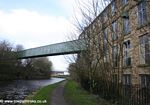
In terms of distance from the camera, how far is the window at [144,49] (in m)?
24.9

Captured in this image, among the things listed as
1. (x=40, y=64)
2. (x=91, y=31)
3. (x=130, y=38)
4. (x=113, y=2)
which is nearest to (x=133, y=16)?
(x=130, y=38)

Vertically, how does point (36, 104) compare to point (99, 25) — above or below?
below

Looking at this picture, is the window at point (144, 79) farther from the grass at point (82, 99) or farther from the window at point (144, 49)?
the grass at point (82, 99)

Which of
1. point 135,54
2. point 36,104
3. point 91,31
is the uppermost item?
point 91,31

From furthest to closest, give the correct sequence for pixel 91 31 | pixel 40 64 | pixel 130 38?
pixel 40 64 < pixel 130 38 < pixel 91 31

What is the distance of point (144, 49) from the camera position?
1021 inches

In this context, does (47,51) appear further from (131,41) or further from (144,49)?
(144,49)

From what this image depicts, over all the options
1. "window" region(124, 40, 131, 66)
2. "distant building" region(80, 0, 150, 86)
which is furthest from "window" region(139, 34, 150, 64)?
"window" region(124, 40, 131, 66)

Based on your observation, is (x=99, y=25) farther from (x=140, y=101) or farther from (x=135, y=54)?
(x=140, y=101)

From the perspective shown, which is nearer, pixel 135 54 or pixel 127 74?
pixel 135 54

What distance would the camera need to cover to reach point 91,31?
87.6 feet

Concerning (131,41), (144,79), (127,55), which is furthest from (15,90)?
(144,79)

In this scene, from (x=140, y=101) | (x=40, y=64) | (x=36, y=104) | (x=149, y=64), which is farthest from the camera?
(x=40, y=64)

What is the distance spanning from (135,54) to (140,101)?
34.7 feet
